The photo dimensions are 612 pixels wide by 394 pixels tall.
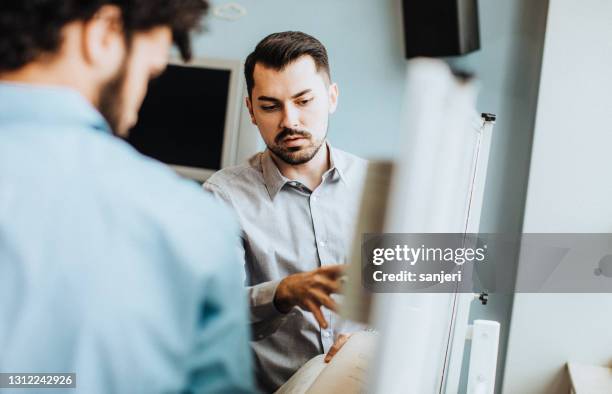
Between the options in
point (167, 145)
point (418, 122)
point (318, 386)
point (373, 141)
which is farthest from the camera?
point (373, 141)

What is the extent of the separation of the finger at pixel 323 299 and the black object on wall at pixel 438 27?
0.44 metres

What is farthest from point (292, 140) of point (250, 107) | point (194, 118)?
point (194, 118)

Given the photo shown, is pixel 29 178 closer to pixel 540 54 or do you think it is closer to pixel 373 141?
pixel 373 141

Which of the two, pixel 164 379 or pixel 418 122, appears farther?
pixel 164 379

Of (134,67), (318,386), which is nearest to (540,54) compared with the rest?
(318,386)

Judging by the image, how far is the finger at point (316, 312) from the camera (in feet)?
3.29

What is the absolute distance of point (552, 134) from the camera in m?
1.71

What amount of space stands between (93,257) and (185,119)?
1005 mm

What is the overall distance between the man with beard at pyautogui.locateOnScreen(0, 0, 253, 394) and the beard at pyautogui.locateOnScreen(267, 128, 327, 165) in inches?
26.7

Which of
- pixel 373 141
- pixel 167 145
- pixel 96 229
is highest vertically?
pixel 373 141

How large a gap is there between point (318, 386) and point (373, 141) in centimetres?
92

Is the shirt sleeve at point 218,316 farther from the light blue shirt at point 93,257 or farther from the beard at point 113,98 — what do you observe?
the beard at point 113,98

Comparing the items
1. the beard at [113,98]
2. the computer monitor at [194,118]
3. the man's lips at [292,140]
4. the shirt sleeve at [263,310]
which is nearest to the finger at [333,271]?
the shirt sleeve at [263,310]

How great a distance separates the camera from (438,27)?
3.90 ft
